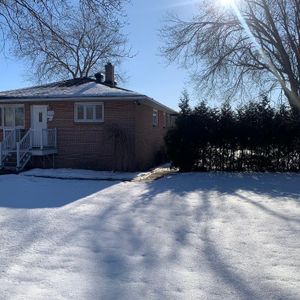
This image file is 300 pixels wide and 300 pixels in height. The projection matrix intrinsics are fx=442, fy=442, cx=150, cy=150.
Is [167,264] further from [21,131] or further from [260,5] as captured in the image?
[260,5]

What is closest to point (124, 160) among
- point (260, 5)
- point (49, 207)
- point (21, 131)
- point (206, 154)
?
point (206, 154)

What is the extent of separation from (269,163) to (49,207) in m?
11.5

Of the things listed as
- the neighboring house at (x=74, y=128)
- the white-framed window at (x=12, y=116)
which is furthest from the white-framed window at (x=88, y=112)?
the white-framed window at (x=12, y=116)

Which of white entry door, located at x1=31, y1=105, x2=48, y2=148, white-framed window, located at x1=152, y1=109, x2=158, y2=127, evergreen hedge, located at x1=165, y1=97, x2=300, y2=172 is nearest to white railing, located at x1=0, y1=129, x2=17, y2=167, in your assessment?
white entry door, located at x1=31, y1=105, x2=48, y2=148

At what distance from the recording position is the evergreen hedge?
18.6 metres

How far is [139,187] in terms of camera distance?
13.9 meters

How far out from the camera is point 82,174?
58.3 feet

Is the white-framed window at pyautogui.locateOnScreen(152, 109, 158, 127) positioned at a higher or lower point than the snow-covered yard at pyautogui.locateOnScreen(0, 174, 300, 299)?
higher

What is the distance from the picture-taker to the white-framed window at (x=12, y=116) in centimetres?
2098

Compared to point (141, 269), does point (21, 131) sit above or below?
above

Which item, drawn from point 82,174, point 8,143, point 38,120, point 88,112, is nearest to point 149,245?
point 82,174

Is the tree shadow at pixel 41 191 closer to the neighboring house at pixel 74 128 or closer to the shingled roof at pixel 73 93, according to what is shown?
the neighboring house at pixel 74 128

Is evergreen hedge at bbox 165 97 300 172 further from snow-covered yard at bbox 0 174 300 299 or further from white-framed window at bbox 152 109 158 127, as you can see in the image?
snow-covered yard at bbox 0 174 300 299

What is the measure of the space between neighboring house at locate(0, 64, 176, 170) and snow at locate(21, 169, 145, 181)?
1.06 m
